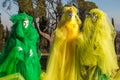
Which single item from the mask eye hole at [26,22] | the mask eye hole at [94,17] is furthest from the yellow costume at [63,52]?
the mask eye hole at [26,22]

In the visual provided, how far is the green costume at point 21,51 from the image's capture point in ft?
21.5

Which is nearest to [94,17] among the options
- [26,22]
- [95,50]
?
[95,50]

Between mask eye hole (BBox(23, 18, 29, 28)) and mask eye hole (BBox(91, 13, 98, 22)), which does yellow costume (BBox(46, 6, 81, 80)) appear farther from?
mask eye hole (BBox(23, 18, 29, 28))

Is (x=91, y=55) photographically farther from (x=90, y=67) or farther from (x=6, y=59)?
(x=6, y=59)

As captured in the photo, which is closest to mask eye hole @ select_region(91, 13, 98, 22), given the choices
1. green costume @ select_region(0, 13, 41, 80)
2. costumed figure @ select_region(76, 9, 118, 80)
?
costumed figure @ select_region(76, 9, 118, 80)

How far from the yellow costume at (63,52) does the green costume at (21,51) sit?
334 millimetres

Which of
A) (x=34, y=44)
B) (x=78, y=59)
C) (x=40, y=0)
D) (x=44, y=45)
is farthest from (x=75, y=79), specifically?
(x=44, y=45)

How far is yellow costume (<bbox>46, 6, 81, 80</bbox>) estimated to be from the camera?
22.2 feet

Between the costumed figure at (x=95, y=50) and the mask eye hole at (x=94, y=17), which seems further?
the mask eye hole at (x=94, y=17)

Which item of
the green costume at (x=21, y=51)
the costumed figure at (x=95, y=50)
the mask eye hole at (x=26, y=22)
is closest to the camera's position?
the costumed figure at (x=95, y=50)

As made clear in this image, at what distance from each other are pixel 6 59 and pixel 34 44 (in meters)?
0.59

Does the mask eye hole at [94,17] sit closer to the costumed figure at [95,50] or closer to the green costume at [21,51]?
the costumed figure at [95,50]

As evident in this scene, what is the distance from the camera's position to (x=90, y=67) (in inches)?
253

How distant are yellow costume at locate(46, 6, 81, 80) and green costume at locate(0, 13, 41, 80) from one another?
33 centimetres
